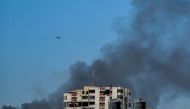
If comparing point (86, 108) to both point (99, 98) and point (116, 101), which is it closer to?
point (99, 98)

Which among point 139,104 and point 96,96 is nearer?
point 139,104

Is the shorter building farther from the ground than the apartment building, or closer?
closer

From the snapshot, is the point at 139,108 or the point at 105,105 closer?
the point at 139,108

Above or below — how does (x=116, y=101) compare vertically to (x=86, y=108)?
below

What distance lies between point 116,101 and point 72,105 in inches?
3952

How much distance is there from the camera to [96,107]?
182125 millimetres

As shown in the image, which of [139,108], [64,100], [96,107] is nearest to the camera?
[139,108]

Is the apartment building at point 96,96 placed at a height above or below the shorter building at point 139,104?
above

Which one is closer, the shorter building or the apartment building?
the shorter building

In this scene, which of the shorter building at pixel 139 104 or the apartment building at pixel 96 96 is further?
the apartment building at pixel 96 96

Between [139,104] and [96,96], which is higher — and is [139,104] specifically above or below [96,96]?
below

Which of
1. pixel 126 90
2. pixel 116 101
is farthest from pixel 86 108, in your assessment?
pixel 116 101

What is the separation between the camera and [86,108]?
183m

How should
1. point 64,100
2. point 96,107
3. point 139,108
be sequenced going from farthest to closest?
1. point 64,100
2. point 96,107
3. point 139,108
